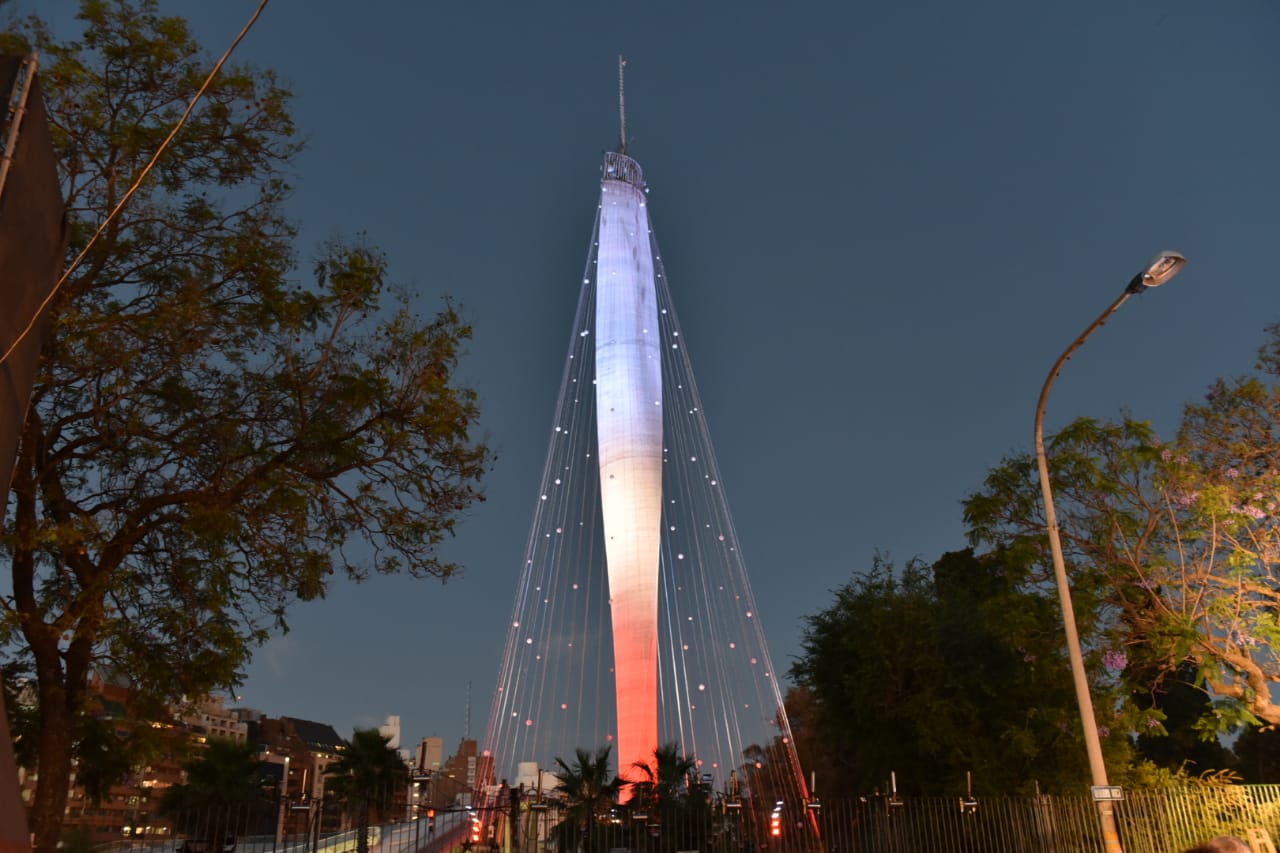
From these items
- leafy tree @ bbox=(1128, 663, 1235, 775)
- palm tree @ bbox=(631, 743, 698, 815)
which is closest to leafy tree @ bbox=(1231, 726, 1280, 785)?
leafy tree @ bbox=(1128, 663, 1235, 775)

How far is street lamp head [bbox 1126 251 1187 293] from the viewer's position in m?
12.0

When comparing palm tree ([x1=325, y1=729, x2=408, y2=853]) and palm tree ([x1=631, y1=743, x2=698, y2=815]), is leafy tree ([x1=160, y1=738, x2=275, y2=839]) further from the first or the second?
palm tree ([x1=631, y1=743, x2=698, y2=815])

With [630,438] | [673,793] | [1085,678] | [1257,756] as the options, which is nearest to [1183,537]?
[1085,678]

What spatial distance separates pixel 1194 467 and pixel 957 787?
11819 millimetres

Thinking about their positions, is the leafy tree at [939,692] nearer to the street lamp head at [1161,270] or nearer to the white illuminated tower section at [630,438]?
the white illuminated tower section at [630,438]

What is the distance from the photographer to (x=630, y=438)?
43062mm

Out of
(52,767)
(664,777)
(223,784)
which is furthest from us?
(664,777)

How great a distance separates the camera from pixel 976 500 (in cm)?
2147

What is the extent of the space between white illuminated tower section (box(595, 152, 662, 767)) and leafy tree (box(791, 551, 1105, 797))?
8183 mm

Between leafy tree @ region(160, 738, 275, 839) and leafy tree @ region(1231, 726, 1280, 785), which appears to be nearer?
leafy tree @ region(160, 738, 275, 839)

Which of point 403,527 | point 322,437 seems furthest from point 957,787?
point 322,437

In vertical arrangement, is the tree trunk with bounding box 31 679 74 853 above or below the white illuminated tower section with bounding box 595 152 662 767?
below

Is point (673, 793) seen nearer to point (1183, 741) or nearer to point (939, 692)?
point (939, 692)

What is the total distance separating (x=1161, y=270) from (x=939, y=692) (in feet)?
62.9
